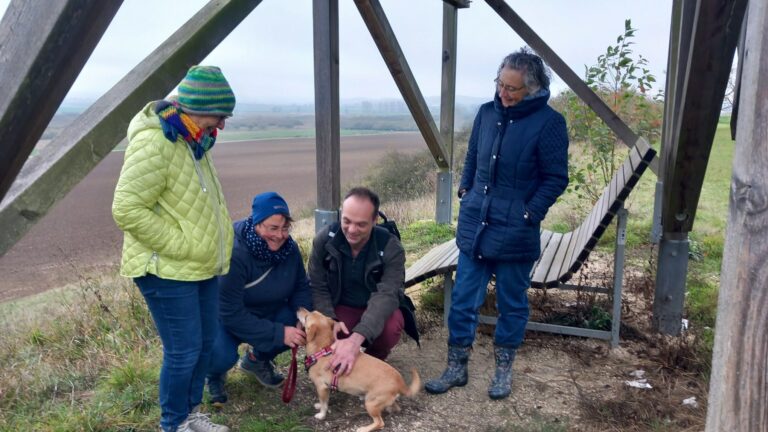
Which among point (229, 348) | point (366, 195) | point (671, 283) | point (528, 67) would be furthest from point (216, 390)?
A: point (671, 283)

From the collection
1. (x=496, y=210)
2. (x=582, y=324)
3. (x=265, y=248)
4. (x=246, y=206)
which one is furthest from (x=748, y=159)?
(x=246, y=206)

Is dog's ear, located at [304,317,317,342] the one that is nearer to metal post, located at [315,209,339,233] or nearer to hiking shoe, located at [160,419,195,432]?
hiking shoe, located at [160,419,195,432]

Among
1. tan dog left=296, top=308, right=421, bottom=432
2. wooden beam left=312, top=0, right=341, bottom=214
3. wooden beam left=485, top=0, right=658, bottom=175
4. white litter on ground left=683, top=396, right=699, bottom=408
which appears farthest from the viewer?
wooden beam left=485, top=0, right=658, bottom=175

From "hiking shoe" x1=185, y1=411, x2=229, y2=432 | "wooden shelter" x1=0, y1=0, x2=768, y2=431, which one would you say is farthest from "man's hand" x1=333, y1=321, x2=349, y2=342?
"wooden shelter" x1=0, y1=0, x2=768, y2=431

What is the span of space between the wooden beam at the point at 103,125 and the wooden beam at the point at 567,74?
3.19m

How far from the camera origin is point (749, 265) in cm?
119

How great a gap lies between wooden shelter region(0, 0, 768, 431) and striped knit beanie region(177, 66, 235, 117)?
0.20 metres

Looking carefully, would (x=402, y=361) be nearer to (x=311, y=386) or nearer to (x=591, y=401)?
(x=311, y=386)

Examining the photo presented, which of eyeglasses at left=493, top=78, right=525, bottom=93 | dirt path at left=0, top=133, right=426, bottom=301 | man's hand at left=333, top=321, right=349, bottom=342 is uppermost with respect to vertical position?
eyeglasses at left=493, top=78, right=525, bottom=93

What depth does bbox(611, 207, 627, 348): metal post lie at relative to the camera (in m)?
3.52

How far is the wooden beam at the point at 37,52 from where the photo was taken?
1595mm

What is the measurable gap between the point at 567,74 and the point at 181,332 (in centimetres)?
407

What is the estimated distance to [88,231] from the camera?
51.8ft

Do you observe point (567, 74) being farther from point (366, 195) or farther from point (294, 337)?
point (294, 337)
